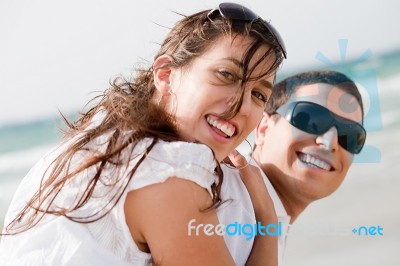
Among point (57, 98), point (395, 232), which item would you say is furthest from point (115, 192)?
point (57, 98)

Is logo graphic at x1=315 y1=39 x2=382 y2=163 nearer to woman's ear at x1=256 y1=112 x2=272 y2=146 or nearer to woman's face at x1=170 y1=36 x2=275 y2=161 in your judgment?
woman's ear at x1=256 y1=112 x2=272 y2=146

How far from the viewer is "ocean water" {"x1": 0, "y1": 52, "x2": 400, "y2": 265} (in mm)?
6004

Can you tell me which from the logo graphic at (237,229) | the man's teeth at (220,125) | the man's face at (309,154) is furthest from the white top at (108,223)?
the man's face at (309,154)

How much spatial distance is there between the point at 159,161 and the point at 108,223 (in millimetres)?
201

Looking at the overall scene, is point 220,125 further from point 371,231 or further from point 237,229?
point 371,231

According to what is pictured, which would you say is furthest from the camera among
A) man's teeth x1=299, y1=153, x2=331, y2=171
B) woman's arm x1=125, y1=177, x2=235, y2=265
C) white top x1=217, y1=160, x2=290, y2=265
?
man's teeth x1=299, y1=153, x2=331, y2=171

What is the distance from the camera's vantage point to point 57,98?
15023mm

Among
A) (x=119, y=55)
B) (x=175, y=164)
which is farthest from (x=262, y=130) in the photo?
(x=119, y=55)

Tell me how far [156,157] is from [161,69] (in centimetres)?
48

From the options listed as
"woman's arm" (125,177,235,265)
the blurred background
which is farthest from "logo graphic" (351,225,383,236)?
"woman's arm" (125,177,235,265)

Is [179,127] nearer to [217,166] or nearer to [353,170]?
[217,166]

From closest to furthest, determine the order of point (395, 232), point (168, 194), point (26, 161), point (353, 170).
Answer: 1. point (168, 194)
2. point (395, 232)
3. point (353, 170)
4. point (26, 161)

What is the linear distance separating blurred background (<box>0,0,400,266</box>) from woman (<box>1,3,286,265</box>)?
3384mm

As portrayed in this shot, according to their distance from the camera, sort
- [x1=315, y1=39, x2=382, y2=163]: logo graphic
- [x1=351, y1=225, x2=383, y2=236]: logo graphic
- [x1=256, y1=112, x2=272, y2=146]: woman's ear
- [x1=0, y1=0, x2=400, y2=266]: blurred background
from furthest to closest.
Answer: [x1=0, y1=0, x2=400, y2=266]: blurred background, [x1=351, y1=225, x2=383, y2=236]: logo graphic, [x1=315, y1=39, x2=382, y2=163]: logo graphic, [x1=256, y1=112, x2=272, y2=146]: woman's ear
